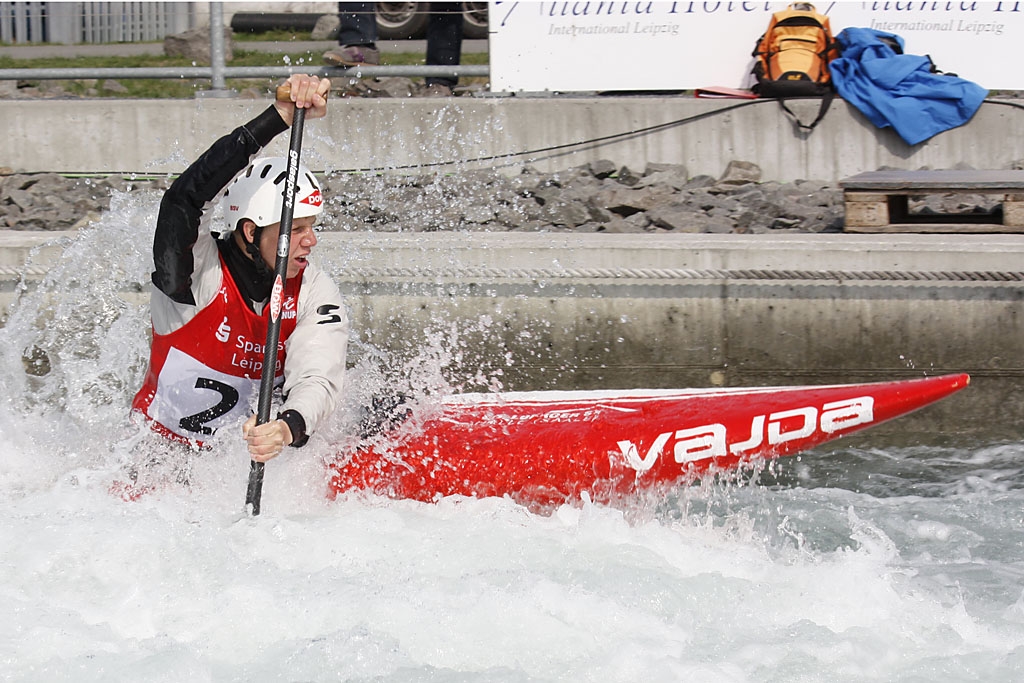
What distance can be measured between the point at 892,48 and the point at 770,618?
16.7 feet

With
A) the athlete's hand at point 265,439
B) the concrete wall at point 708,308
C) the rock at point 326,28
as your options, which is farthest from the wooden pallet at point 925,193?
the rock at point 326,28

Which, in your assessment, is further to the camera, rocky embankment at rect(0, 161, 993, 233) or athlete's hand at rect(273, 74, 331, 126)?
rocky embankment at rect(0, 161, 993, 233)

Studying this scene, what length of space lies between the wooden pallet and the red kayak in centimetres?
179

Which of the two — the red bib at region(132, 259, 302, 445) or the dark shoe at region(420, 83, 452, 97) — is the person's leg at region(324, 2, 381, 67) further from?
the red bib at region(132, 259, 302, 445)

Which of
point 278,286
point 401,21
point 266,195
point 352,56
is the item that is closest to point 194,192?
point 266,195

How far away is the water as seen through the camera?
3766 mm

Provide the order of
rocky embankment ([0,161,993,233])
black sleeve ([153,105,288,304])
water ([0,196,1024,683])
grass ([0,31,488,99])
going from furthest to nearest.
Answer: grass ([0,31,488,99])
rocky embankment ([0,161,993,233])
black sleeve ([153,105,288,304])
water ([0,196,1024,683])

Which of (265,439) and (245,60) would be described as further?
(245,60)

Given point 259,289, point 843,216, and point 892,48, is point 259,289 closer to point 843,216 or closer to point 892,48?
point 843,216

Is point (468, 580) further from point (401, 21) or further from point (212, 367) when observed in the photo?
point (401, 21)

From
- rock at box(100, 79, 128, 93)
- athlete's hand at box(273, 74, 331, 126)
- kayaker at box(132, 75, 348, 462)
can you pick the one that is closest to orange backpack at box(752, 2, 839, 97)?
A: kayaker at box(132, 75, 348, 462)

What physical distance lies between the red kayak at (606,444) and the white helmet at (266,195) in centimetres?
103

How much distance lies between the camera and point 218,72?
8.00 meters

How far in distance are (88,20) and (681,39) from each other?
4.58 metres
